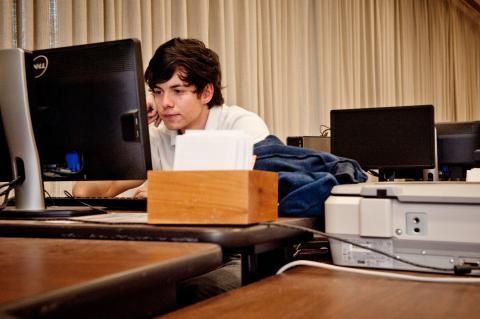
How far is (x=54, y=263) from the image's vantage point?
67cm

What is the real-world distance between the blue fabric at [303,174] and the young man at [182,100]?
964mm

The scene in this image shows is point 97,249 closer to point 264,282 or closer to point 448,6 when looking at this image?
point 264,282

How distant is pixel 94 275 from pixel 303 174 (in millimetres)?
671

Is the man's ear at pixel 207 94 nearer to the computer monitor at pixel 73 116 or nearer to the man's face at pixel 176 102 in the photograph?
the man's face at pixel 176 102

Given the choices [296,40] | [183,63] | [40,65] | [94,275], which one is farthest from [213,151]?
[296,40]

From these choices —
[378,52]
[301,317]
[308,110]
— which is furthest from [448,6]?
[301,317]

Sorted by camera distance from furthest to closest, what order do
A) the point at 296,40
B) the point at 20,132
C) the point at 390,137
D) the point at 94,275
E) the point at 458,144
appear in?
the point at 296,40 → the point at 458,144 → the point at 390,137 → the point at 20,132 → the point at 94,275

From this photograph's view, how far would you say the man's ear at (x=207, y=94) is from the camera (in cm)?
245

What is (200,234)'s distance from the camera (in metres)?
0.85

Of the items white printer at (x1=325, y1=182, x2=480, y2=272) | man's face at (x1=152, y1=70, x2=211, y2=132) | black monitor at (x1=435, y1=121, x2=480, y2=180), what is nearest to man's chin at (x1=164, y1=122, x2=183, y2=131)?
man's face at (x1=152, y1=70, x2=211, y2=132)

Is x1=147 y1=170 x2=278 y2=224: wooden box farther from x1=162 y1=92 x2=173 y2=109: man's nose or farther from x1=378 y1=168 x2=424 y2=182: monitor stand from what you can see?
x1=378 y1=168 x2=424 y2=182: monitor stand

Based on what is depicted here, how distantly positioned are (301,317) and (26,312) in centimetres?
35

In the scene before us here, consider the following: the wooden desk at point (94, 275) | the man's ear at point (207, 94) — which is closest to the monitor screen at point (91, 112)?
the wooden desk at point (94, 275)

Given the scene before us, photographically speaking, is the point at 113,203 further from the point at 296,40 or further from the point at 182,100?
the point at 296,40
